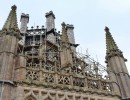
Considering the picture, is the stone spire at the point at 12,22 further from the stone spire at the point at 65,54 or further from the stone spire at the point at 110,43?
the stone spire at the point at 110,43

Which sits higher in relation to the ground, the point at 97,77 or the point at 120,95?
the point at 97,77

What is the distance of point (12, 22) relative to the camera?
58.5ft

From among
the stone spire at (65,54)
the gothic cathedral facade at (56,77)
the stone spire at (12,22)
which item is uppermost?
the stone spire at (12,22)

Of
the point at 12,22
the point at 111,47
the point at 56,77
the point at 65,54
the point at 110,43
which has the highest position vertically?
the point at 12,22

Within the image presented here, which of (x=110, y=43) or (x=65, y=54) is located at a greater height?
(x=110, y=43)

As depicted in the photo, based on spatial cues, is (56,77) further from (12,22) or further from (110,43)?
(110,43)

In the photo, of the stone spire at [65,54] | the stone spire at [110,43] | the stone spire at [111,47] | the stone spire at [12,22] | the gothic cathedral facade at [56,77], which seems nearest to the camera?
the gothic cathedral facade at [56,77]

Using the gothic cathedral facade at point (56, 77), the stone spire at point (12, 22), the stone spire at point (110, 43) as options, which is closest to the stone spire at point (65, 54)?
the gothic cathedral facade at point (56, 77)

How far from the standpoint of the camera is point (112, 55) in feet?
61.2

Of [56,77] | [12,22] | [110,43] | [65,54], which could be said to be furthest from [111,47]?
A: [12,22]

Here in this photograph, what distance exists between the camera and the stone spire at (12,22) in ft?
56.4

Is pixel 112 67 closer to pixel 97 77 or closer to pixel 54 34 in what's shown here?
pixel 97 77

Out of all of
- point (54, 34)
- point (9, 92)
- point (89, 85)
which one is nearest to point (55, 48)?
point (54, 34)

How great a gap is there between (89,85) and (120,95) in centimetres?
179
